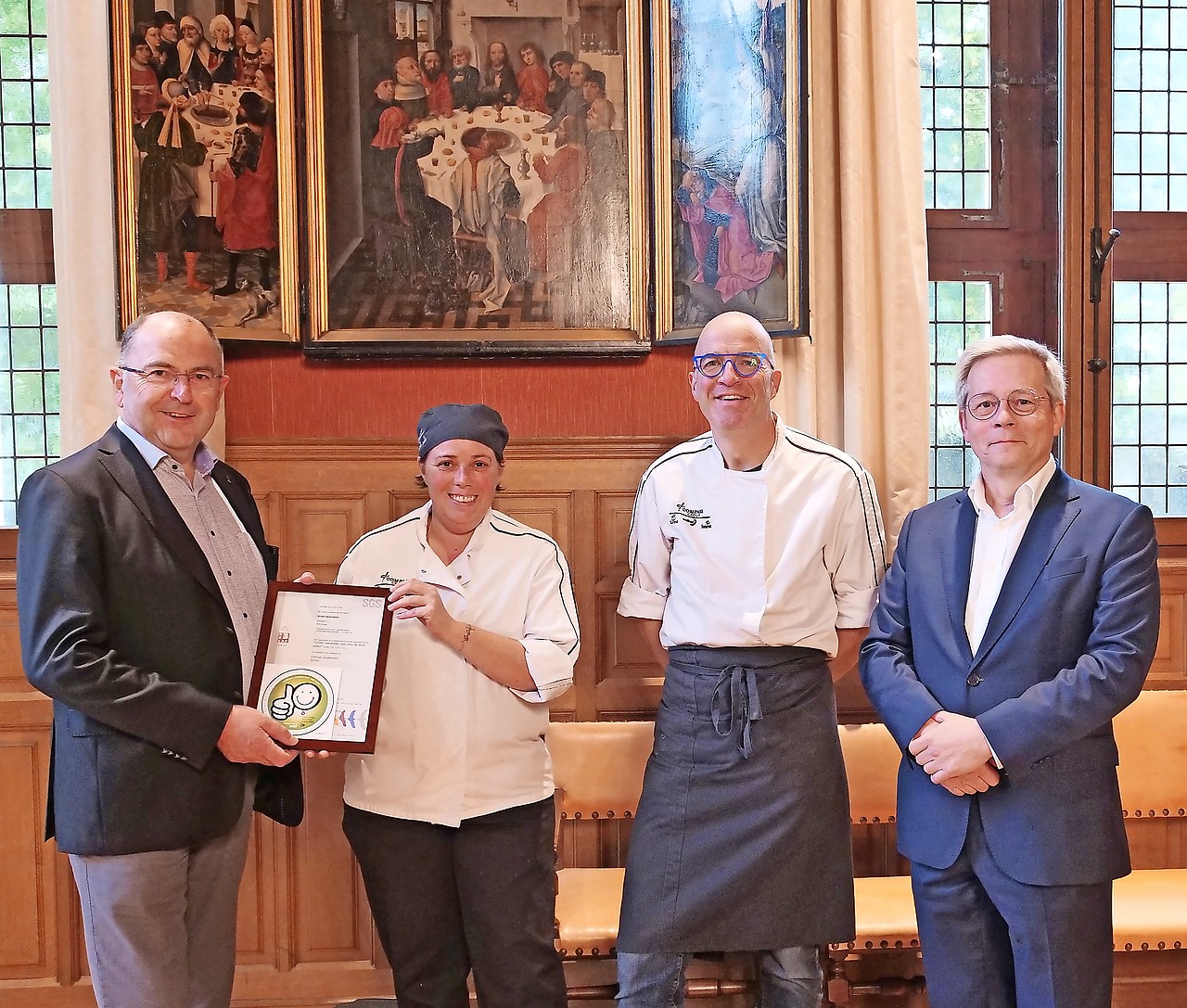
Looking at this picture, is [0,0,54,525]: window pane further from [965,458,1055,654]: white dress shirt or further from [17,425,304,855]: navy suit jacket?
[965,458,1055,654]: white dress shirt

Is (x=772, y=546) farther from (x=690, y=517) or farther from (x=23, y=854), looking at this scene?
(x=23, y=854)

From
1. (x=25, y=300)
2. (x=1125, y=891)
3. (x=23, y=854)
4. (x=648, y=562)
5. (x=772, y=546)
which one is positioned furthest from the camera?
(x=25, y=300)

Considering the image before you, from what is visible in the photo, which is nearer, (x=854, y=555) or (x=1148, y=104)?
→ (x=854, y=555)

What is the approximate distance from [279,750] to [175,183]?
195cm

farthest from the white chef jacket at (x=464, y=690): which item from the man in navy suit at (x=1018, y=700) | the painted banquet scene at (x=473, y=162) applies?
the painted banquet scene at (x=473, y=162)

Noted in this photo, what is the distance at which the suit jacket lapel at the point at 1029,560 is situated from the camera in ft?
7.70

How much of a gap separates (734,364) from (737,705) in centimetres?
89

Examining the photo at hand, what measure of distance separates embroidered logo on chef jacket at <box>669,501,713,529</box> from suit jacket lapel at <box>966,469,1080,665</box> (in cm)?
77

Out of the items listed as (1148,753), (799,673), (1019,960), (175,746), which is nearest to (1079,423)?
(1148,753)

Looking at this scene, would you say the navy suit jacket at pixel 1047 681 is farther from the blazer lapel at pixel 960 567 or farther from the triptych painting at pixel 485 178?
the triptych painting at pixel 485 178

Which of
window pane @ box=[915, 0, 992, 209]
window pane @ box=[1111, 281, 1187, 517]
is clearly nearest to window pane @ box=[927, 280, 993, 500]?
window pane @ box=[915, 0, 992, 209]

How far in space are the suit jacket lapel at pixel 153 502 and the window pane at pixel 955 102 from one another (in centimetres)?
289

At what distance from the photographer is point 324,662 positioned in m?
2.48

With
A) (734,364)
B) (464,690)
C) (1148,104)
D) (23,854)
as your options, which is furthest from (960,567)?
(23,854)
